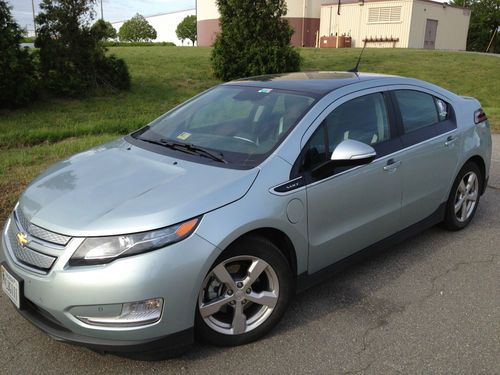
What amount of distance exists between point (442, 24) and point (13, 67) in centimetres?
3583

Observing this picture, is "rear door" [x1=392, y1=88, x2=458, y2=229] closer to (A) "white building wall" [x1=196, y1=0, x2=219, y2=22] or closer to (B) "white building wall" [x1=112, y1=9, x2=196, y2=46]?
(A) "white building wall" [x1=196, y1=0, x2=219, y2=22]

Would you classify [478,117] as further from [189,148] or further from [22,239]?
[22,239]

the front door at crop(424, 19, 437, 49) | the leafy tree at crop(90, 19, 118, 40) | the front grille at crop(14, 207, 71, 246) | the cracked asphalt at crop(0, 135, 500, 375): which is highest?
the front door at crop(424, 19, 437, 49)

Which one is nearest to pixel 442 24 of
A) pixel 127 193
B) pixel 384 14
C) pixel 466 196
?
pixel 384 14

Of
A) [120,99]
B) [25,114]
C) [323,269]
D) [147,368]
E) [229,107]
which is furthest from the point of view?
[120,99]

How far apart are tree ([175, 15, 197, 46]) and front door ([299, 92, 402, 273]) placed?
62022mm

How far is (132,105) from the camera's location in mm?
10820

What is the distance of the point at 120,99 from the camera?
11.2m

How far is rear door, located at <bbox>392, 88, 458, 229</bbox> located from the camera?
3920 millimetres

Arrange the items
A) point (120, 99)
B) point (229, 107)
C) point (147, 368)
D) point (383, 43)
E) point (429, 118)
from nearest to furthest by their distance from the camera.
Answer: point (147, 368) < point (229, 107) < point (429, 118) < point (120, 99) < point (383, 43)

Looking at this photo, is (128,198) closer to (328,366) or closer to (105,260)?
(105,260)

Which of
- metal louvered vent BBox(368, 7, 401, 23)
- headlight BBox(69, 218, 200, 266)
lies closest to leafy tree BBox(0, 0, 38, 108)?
headlight BBox(69, 218, 200, 266)

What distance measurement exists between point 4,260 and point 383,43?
36.1 metres

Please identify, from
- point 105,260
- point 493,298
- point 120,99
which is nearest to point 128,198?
point 105,260
